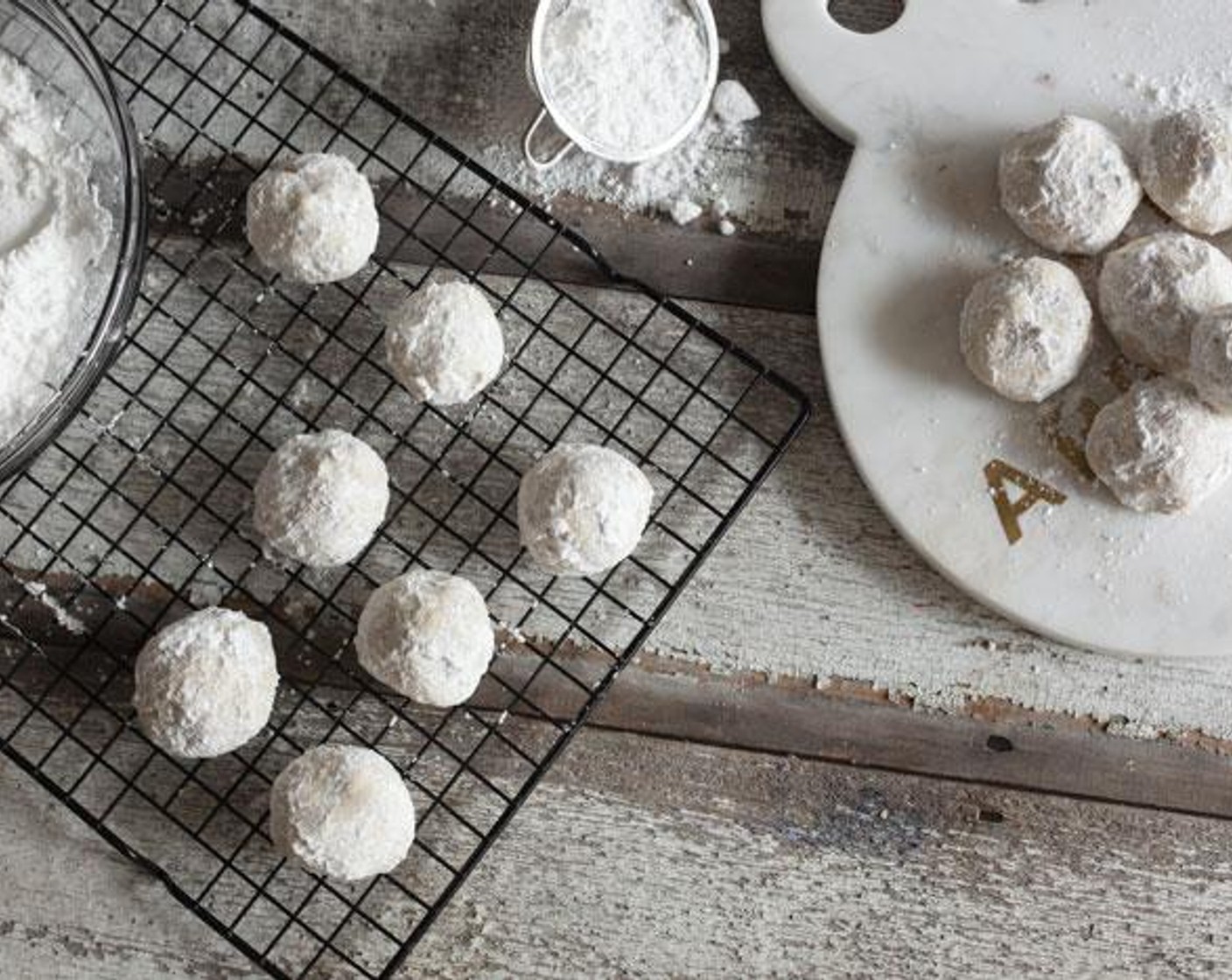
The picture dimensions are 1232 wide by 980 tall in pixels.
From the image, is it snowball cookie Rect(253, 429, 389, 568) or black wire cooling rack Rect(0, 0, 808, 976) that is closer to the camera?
snowball cookie Rect(253, 429, 389, 568)

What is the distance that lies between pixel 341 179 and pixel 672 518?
0.44m

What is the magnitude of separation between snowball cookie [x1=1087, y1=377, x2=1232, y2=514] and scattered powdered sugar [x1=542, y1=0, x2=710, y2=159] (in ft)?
1.60

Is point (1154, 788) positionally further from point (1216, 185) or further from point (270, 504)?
point (270, 504)

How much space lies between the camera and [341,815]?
1399 millimetres

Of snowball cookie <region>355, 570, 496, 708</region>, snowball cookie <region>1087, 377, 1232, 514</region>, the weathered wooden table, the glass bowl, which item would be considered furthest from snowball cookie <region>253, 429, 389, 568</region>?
snowball cookie <region>1087, 377, 1232, 514</region>

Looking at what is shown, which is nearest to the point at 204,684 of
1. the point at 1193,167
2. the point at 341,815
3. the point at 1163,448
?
the point at 341,815

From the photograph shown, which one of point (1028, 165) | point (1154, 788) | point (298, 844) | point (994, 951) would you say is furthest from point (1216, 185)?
point (298, 844)

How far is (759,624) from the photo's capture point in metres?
1.57

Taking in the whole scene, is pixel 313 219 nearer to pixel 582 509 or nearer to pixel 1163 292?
pixel 582 509

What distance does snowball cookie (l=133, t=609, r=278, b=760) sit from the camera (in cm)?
141

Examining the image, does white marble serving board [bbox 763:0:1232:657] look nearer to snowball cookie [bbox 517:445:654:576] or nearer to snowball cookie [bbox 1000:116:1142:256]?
snowball cookie [bbox 1000:116:1142:256]

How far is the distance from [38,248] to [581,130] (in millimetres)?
501

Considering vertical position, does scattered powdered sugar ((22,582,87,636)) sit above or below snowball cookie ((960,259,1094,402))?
below

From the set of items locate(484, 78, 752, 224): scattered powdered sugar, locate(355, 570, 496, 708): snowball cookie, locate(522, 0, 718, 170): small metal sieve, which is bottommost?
locate(355, 570, 496, 708): snowball cookie
